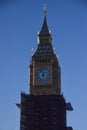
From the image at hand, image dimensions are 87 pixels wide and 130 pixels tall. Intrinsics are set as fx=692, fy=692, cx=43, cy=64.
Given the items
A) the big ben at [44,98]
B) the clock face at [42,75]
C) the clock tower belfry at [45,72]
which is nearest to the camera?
the big ben at [44,98]

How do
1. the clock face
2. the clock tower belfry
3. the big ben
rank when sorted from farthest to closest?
the clock face
the clock tower belfry
the big ben

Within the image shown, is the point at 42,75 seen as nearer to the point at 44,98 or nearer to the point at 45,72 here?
the point at 45,72

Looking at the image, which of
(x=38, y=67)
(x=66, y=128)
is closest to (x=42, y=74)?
(x=38, y=67)

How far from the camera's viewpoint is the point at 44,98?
185125mm

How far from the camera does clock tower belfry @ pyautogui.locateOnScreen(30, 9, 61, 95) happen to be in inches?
7387

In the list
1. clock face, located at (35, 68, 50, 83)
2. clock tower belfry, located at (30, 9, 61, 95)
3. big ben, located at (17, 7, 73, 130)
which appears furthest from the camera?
clock face, located at (35, 68, 50, 83)

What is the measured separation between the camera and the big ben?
183 m

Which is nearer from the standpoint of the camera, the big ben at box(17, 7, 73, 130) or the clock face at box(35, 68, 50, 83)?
the big ben at box(17, 7, 73, 130)

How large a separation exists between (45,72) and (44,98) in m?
7.76

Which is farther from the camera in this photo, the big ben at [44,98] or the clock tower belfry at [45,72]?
the clock tower belfry at [45,72]

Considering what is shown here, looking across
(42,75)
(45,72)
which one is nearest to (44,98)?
(42,75)

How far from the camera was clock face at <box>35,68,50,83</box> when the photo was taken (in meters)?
188

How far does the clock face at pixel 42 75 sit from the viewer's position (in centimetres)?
18800

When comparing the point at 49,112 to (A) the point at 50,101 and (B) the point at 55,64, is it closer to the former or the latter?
(A) the point at 50,101
